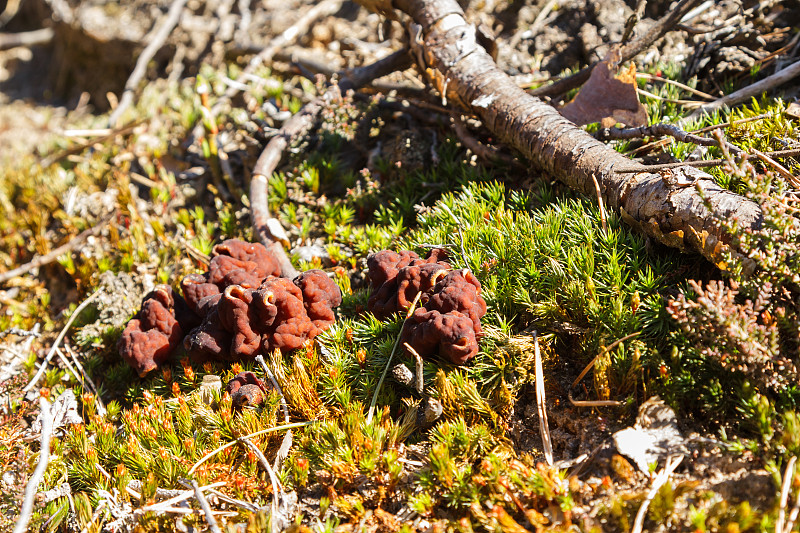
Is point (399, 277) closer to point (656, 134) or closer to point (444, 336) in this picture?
point (444, 336)

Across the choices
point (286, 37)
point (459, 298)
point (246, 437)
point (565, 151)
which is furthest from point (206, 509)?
point (286, 37)

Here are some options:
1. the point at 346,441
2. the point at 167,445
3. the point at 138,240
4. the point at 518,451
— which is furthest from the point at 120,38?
the point at 518,451

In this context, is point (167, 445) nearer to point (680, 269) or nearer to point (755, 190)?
point (680, 269)

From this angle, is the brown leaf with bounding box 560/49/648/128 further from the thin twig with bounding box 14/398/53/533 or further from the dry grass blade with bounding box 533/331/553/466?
the thin twig with bounding box 14/398/53/533

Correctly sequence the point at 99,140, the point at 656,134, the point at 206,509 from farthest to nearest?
the point at 99,140, the point at 656,134, the point at 206,509

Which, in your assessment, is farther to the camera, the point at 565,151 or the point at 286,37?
the point at 286,37

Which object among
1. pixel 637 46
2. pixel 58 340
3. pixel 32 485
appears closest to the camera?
pixel 32 485
